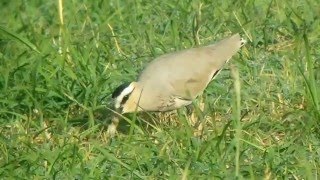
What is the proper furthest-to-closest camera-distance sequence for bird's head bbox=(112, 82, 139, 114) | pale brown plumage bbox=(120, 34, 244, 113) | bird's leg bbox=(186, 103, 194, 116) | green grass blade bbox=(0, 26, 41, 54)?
green grass blade bbox=(0, 26, 41, 54) < bird's leg bbox=(186, 103, 194, 116) < pale brown plumage bbox=(120, 34, 244, 113) < bird's head bbox=(112, 82, 139, 114)

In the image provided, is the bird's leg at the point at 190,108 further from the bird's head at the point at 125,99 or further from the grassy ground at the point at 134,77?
the bird's head at the point at 125,99

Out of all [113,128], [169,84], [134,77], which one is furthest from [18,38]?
[169,84]

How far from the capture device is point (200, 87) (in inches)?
249

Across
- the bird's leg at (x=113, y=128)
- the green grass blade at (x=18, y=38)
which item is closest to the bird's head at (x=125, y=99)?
the bird's leg at (x=113, y=128)

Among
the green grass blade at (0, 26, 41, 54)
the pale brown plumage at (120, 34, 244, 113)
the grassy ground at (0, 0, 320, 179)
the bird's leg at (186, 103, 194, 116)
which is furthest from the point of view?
the green grass blade at (0, 26, 41, 54)

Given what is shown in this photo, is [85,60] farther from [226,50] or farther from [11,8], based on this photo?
[11,8]

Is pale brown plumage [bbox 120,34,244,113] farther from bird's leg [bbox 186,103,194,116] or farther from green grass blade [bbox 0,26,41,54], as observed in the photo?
green grass blade [bbox 0,26,41,54]

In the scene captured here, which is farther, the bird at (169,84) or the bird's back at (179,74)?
the bird's back at (179,74)

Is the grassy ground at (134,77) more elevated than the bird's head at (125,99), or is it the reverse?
the bird's head at (125,99)

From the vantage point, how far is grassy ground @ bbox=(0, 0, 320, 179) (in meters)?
5.73

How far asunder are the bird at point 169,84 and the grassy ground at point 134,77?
0.12 metres

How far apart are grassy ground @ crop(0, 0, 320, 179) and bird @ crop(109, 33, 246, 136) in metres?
0.12

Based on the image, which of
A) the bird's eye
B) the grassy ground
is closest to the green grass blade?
the grassy ground

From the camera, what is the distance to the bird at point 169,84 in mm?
6148
